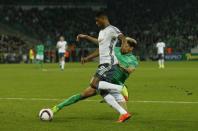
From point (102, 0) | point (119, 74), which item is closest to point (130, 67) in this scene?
point (119, 74)

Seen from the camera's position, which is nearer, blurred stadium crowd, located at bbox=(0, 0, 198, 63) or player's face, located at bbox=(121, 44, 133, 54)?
player's face, located at bbox=(121, 44, 133, 54)

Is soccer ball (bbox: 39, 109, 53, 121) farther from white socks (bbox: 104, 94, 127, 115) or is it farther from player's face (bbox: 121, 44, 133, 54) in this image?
player's face (bbox: 121, 44, 133, 54)

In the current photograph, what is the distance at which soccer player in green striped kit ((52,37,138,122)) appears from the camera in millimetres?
12756

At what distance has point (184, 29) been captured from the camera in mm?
74875

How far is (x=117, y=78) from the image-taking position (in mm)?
13070

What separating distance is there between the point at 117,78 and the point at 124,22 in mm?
64880

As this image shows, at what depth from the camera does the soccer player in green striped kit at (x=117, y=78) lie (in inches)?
502

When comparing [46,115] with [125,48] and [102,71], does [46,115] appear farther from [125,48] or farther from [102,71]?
[125,48]

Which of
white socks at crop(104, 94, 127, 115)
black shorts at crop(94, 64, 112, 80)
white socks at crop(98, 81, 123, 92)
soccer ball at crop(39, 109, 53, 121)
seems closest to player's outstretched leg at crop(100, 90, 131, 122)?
white socks at crop(104, 94, 127, 115)

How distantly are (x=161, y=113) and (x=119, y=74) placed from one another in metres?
1.88

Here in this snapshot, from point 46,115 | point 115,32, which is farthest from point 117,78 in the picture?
point 46,115

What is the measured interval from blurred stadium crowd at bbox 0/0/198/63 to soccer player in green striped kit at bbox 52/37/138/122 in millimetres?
56789

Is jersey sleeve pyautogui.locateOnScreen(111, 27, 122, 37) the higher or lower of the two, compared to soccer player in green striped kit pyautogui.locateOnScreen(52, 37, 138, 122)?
higher

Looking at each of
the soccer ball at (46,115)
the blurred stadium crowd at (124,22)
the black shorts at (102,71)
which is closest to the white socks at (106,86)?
the black shorts at (102,71)
